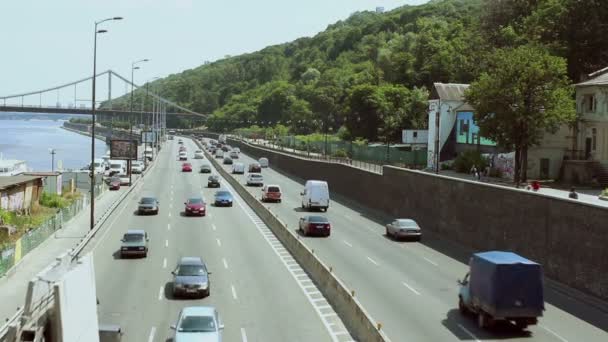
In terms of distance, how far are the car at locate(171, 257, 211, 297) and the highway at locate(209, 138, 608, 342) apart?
6310mm

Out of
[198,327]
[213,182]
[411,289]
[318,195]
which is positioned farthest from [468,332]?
[213,182]

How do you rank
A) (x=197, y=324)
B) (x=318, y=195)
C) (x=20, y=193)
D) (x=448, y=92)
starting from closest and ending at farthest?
(x=197, y=324), (x=20, y=193), (x=318, y=195), (x=448, y=92)

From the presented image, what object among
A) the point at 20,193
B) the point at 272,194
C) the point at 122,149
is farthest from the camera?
the point at 122,149

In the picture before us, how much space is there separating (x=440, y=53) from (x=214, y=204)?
3656 inches

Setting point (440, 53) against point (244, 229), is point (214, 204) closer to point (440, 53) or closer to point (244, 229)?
point (244, 229)

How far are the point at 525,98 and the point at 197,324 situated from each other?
51.7 meters

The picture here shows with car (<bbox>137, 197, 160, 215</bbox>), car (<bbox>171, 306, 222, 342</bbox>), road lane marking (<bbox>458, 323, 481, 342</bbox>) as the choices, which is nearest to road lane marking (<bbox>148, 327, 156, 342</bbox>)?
car (<bbox>171, 306, 222, 342</bbox>)

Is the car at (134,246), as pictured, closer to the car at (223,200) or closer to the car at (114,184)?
the car at (223,200)

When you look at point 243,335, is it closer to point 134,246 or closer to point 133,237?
point 134,246

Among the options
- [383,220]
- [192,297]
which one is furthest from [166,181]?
[192,297]

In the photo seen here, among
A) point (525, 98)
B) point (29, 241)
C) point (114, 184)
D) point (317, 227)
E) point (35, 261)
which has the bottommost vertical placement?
point (35, 261)

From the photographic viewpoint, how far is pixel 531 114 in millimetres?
65750

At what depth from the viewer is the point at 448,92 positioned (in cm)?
9644

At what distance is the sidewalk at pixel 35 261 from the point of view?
28359 mm
